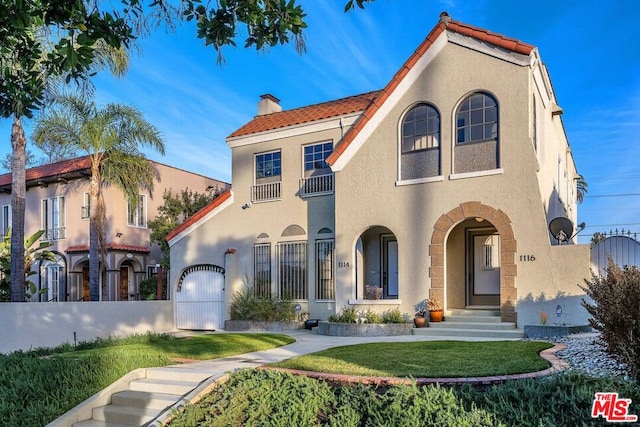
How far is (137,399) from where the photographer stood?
828 cm

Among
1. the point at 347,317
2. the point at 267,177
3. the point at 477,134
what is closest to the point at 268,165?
the point at 267,177

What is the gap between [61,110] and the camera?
810 inches

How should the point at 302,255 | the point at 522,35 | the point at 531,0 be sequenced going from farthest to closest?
the point at 302,255, the point at 522,35, the point at 531,0

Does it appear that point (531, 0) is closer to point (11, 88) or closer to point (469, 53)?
point (469, 53)

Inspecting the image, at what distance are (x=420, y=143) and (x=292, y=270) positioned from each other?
21.9 ft

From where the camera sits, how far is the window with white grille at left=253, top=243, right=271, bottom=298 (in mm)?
19484

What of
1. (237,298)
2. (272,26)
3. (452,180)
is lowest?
(237,298)

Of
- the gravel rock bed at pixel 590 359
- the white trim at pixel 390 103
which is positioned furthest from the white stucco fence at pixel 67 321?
the gravel rock bed at pixel 590 359

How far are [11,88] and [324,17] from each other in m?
4.87

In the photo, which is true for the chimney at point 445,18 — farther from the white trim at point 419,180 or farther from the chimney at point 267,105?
the chimney at point 267,105

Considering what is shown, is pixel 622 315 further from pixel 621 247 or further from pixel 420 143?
pixel 420 143

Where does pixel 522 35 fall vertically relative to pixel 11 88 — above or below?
above

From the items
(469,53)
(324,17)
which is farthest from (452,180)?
(324,17)

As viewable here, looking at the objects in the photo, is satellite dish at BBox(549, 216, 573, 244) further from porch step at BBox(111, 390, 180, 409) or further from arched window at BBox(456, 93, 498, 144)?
porch step at BBox(111, 390, 180, 409)
